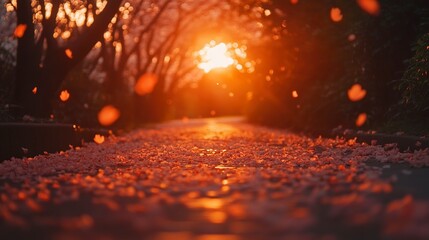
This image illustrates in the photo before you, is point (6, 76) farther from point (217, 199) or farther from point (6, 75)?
point (217, 199)

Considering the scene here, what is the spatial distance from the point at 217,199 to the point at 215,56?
130 feet

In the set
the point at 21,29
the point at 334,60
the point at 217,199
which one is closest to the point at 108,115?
the point at 334,60

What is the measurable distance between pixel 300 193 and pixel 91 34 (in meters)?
14.1

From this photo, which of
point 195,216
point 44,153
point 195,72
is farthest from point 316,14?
point 195,72

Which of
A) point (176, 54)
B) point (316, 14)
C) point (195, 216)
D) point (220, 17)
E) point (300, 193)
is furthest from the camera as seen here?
point (176, 54)

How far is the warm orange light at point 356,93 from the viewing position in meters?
23.7

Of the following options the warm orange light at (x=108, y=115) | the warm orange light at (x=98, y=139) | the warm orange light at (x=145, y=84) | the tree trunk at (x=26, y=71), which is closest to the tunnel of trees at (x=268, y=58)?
the tree trunk at (x=26, y=71)

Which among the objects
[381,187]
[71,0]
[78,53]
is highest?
[71,0]

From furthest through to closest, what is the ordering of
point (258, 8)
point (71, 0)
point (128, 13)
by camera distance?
point (128, 13) → point (258, 8) → point (71, 0)

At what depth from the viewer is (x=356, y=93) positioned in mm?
23891

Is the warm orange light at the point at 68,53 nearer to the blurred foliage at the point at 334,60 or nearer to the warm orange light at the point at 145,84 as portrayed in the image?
the blurred foliage at the point at 334,60

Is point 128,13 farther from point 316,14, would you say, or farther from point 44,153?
point 44,153

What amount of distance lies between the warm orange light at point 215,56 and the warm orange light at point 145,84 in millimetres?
3914

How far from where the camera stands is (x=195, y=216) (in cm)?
713
